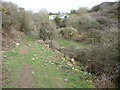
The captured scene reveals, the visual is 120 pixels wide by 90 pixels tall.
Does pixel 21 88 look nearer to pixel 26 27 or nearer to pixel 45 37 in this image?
pixel 45 37

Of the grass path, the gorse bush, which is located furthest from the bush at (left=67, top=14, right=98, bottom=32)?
the grass path

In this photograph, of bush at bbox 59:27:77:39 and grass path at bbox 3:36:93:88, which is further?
bush at bbox 59:27:77:39

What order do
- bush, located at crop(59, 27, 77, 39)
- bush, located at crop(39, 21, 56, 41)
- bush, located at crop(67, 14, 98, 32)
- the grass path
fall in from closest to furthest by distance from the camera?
1. the grass path
2. bush, located at crop(39, 21, 56, 41)
3. bush, located at crop(59, 27, 77, 39)
4. bush, located at crop(67, 14, 98, 32)

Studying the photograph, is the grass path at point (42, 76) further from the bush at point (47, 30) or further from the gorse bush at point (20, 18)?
the gorse bush at point (20, 18)

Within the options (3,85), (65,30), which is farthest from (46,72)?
(65,30)

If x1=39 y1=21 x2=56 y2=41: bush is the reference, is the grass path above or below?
below

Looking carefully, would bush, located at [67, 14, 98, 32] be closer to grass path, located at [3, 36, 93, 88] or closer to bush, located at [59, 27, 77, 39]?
bush, located at [59, 27, 77, 39]

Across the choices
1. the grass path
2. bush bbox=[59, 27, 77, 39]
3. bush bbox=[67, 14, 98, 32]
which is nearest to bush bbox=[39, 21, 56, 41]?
bush bbox=[59, 27, 77, 39]

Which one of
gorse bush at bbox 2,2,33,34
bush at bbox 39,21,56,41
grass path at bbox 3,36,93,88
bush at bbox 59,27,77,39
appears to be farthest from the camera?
bush at bbox 59,27,77,39

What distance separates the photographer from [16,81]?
621 centimetres

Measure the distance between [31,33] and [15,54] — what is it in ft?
39.8

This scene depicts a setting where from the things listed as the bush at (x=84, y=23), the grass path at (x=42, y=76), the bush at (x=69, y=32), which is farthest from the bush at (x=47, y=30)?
the grass path at (x=42, y=76)

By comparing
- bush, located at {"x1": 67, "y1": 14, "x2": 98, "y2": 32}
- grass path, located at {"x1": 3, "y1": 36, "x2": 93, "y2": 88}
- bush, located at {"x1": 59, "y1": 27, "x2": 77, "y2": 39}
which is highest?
bush, located at {"x1": 67, "y1": 14, "x2": 98, "y2": 32}

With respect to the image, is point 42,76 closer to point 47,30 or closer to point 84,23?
point 47,30
